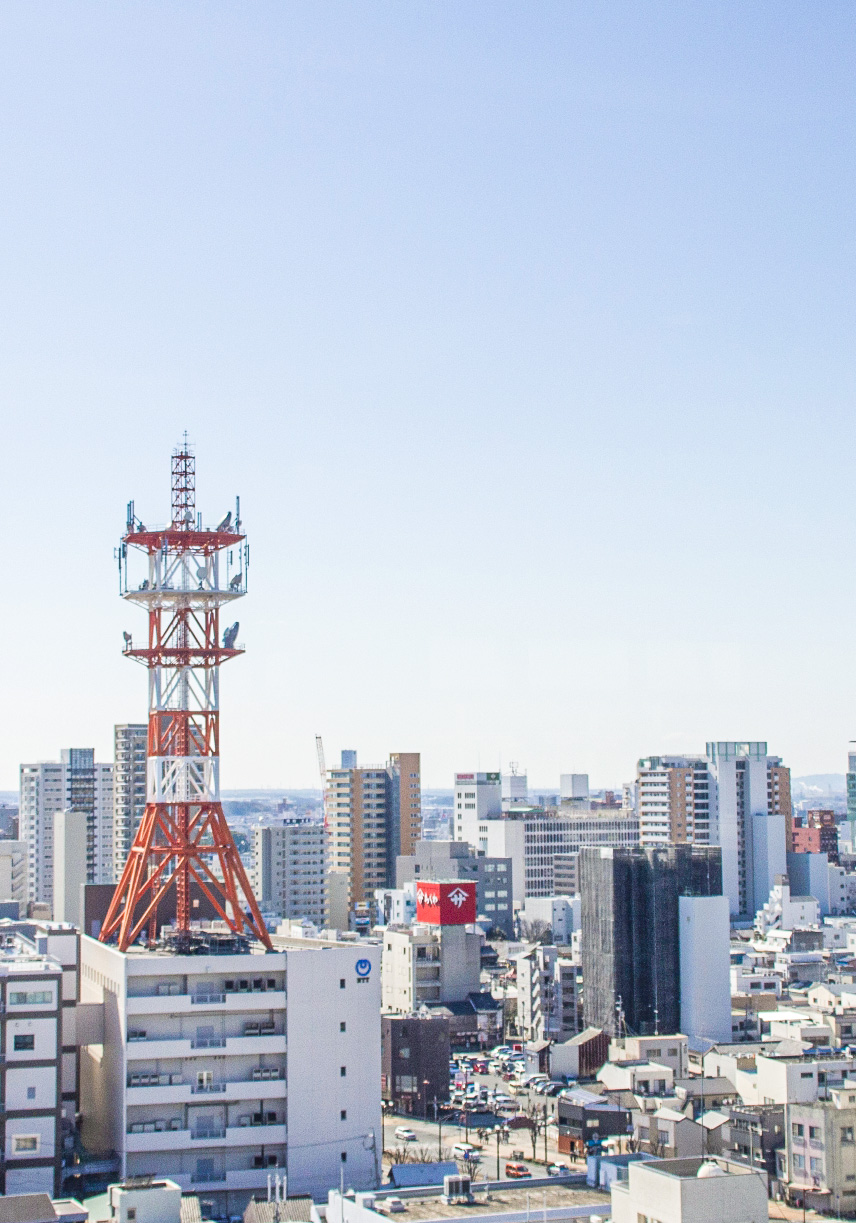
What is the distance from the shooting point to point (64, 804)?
65.4 m

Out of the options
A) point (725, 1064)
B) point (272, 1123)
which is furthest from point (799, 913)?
point (272, 1123)

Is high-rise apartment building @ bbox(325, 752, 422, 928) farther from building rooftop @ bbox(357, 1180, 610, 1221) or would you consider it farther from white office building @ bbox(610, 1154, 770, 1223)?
white office building @ bbox(610, 1154, 770, 1223)

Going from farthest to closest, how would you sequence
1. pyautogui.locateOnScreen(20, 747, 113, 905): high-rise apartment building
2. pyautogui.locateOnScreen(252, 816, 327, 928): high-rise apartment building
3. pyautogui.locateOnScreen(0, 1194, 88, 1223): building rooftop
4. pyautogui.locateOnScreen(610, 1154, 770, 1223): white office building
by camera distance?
1. pyautogui.locateOnScreen(20, 747, 113, 905): high-rise apartment building
2. pyautogui.locateOnScreen(252, 816, 327, 928): high-rise apartment building
3. pyautogui.locateOnScreen(0, 1194, 88, 1223): building rooftop
4. pyautogui.locateOnScreen(610, 1154, 770, 1223): white office building

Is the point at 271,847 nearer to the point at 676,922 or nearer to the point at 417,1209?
the point at 676,922

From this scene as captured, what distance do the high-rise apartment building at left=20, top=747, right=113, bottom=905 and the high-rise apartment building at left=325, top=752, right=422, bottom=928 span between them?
32.3 feet

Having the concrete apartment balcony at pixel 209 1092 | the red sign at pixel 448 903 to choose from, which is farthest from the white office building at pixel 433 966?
the concrete apartment balcony at pixel 209 1092

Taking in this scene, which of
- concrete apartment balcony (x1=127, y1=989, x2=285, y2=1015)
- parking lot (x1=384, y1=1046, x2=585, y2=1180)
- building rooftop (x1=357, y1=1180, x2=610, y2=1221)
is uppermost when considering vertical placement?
concrete apartment balcony (x1=127, y1=989, x2=285, y2=1015)

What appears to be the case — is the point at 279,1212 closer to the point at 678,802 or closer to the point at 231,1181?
the point at 231,1181

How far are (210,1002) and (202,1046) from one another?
23.0 inches

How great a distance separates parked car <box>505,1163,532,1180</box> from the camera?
22688 millimetres

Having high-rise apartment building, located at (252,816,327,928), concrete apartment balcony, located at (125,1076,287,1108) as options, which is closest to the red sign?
concrete apartment balcony, located at (125,1076,287,1108)

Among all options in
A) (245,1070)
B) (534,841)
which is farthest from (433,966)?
(534,841)

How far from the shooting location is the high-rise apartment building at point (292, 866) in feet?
193

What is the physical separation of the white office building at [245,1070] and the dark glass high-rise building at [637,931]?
14.7 m
